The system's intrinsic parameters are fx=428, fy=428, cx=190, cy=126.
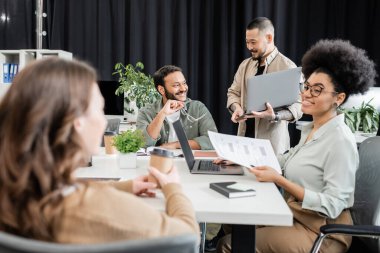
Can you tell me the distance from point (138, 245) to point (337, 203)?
1082mm

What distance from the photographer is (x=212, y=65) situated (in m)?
4.61

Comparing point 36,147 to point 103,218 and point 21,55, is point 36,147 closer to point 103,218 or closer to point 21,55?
point 103,218

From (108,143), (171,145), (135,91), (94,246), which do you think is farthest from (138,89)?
(94,246)

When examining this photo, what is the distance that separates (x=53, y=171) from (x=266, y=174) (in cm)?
98

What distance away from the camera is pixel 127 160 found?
5.98 ft

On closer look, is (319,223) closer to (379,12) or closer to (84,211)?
(84,211)

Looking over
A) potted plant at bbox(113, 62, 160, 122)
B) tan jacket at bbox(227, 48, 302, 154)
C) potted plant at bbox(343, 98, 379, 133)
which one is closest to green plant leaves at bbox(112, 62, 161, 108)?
potted plant at bbox(113, 62, 160, 122)

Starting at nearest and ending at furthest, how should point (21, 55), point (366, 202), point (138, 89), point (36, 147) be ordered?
point (36, 147), point (366, 202), point (138, 89), point (21, 55)

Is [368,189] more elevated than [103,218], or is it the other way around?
[103,218]

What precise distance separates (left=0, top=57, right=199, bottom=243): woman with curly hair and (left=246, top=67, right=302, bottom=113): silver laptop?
1824 mm

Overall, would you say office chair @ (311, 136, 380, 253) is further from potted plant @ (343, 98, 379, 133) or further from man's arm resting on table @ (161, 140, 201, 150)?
potted plant @ (343, 98, 379, 133)

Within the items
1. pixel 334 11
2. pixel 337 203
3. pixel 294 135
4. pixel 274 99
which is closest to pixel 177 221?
pixel 337 203

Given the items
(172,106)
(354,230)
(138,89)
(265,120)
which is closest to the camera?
(354,230)

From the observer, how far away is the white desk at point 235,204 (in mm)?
1229
